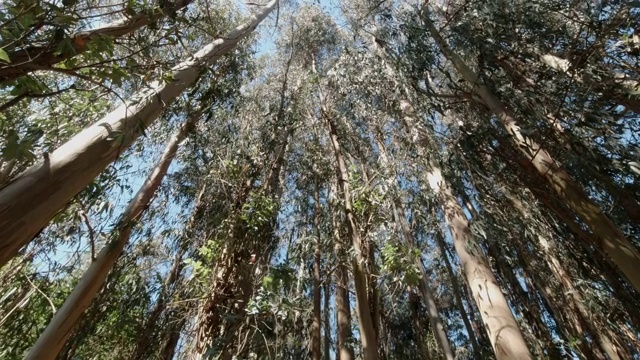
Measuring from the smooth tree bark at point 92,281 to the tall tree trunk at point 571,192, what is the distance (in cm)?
341

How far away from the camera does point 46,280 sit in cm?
405

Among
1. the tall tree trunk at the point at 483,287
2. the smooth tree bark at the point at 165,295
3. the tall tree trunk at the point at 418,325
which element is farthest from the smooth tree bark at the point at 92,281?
the tall tree trunk at the point at 418,325

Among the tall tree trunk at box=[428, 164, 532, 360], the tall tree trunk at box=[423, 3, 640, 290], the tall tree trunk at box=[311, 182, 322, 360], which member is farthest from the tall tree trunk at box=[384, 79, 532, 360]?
the tall tree trunk at box=[311, 182, 322, 360]

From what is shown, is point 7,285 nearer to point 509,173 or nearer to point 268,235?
point 268,235

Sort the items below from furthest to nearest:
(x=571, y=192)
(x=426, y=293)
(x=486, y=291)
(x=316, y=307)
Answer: (x=316, y=307), (x=426, y=293), (x=486, y=291), (x=571, y=192)

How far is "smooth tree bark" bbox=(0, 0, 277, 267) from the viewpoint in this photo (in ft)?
4.29

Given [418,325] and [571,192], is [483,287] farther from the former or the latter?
[418,325]

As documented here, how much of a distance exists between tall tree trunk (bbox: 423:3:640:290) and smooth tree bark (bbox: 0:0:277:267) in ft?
7.81

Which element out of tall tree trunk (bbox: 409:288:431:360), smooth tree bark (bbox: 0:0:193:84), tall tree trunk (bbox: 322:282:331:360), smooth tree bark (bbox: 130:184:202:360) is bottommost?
tall tree trunk (bbox: 409:288:431:360)

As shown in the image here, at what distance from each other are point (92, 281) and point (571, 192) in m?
3.61

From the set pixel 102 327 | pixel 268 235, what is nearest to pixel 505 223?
pixel 268 235

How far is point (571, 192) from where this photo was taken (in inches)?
98.5

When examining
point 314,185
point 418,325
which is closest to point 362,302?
point 314,185

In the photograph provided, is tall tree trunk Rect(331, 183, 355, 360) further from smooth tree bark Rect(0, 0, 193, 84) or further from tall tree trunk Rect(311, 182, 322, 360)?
smooth tree bark Rect(0, 0, 193, 84)
